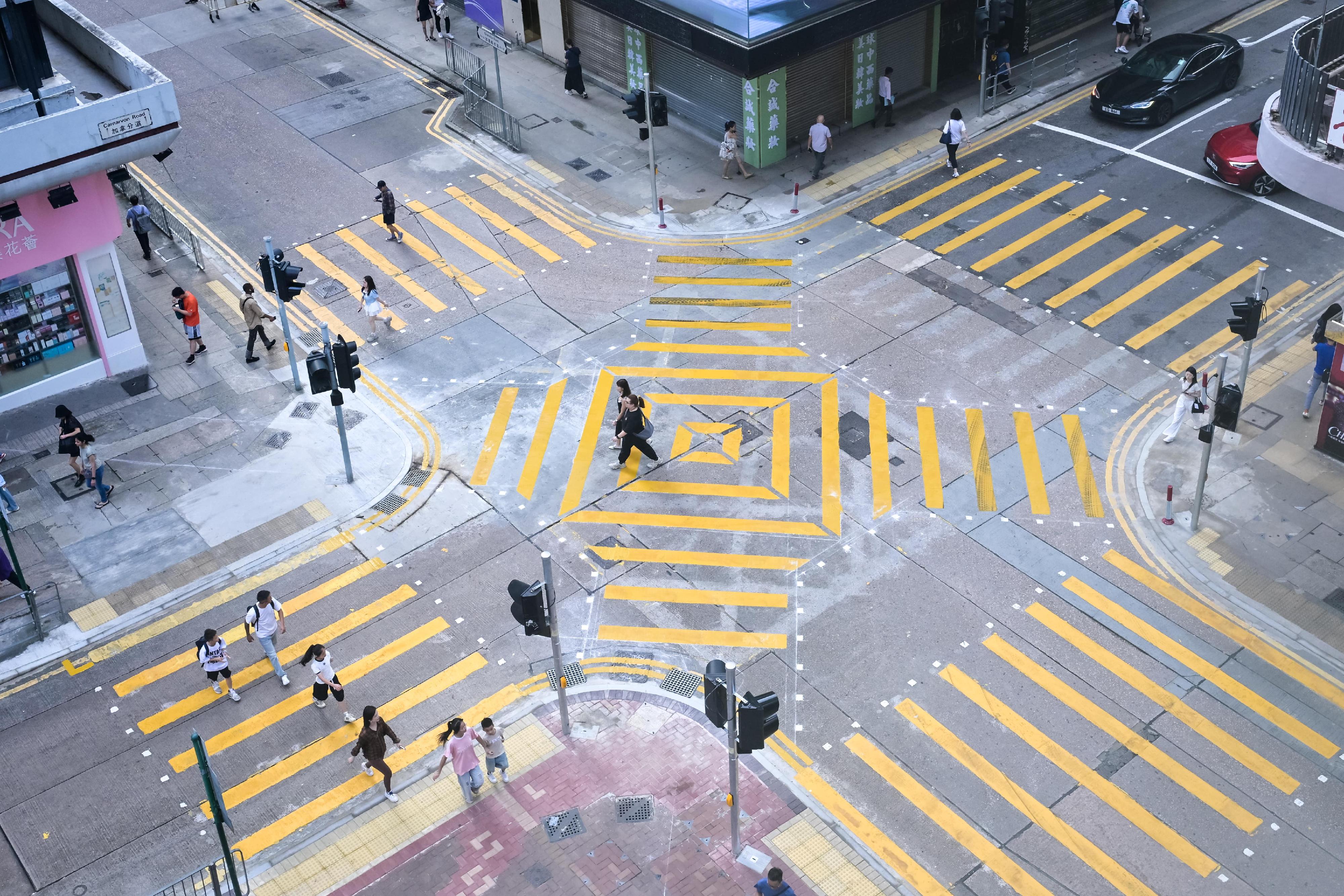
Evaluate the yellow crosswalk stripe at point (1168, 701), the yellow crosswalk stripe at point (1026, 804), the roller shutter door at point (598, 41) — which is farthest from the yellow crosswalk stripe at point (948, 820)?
the roller shutter door at point (598, 41)

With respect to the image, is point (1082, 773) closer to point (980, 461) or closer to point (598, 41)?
point (980, 461)

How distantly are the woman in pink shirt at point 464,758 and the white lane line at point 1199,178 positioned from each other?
70.2 ft

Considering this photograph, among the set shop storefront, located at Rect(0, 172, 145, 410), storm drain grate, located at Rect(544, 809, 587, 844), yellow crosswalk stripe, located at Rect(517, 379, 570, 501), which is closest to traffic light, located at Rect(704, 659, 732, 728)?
storm drain grate, located at Rect(544, 809, 587, 844)

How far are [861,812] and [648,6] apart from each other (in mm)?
19821

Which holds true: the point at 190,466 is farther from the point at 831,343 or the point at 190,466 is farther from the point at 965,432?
the point at 965,432

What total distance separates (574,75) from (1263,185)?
16506 mm

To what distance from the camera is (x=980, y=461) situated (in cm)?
2320

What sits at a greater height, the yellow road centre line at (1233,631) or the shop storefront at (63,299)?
the shop storefront at (63,299)

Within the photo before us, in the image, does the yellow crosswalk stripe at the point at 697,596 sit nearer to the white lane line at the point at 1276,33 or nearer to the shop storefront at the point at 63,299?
the shop storefront at the point at 63,299

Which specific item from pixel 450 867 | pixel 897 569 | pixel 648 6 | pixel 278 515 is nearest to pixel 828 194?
pixel 648 6

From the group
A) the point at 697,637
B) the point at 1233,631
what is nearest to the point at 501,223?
the point at 697,637

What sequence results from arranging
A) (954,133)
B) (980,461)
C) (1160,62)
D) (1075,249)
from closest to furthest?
(980,461)
(1075,249)
(954,133)
(1160,62)

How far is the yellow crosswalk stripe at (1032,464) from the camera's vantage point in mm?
22266

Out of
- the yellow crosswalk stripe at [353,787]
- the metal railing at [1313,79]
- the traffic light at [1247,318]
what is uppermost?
the metal railing at [1313,79]
